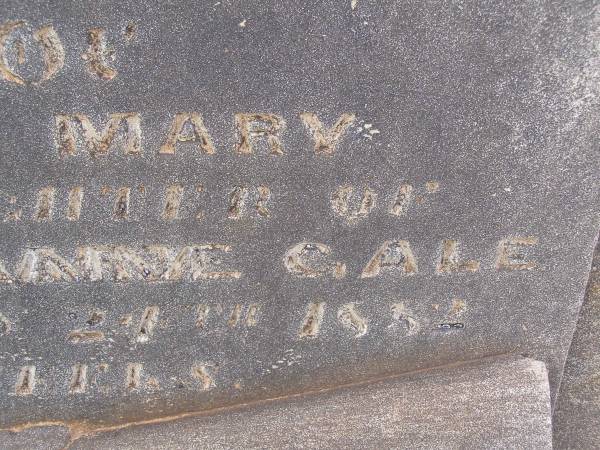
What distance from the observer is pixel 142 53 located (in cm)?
84

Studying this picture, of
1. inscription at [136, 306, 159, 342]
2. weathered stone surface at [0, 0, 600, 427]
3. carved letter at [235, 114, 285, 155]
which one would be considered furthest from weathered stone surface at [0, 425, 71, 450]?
carved letter at [235, 114, 285, 155]

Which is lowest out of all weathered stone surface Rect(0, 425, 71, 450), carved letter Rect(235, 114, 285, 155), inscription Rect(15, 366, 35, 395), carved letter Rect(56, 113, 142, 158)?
weathered stone surface Rect(0, 425, 71, 450)

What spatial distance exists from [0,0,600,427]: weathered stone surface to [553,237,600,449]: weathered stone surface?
130 millimetres

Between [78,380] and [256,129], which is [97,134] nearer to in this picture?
[256,129]

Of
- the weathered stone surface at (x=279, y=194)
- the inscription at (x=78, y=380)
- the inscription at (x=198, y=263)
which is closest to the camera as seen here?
the weathered stone surface at (x=279, y=194)

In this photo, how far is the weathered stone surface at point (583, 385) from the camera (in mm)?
1259

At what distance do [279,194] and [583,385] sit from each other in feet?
3.30

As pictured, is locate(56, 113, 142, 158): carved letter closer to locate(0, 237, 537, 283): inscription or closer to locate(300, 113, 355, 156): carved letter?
locate(0, 237, 537, 283): inscription

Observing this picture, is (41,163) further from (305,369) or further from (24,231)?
(305,369)

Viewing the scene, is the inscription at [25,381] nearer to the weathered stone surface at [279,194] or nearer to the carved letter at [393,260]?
the weathered stone surface at [279,194]

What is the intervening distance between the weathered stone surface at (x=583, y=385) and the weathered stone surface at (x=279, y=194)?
5.1 inches

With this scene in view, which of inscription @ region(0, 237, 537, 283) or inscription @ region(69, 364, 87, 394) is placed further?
inscription @ region(69, 364, 87, 394)

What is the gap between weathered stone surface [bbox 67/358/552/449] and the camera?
1071 mm

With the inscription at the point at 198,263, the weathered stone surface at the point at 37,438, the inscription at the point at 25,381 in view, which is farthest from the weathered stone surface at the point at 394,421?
the inscription at the point at 198,263
